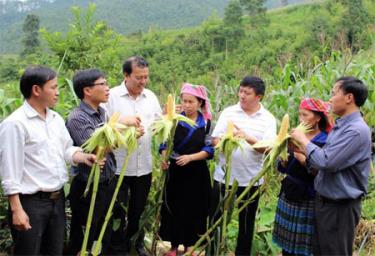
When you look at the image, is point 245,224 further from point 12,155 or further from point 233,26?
point 233,26


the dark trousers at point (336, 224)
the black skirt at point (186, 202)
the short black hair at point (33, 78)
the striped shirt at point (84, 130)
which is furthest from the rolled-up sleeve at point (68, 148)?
the dark trousers at point (336, 224)

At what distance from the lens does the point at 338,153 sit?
2750 millimetres

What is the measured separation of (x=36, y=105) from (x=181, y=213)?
1534mm

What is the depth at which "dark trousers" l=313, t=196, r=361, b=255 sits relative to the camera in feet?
9.58

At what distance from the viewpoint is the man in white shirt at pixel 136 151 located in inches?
136

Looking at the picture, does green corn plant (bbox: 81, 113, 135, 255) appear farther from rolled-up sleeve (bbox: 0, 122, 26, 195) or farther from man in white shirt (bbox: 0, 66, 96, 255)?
rolled-up sleeve (bbox: 0, 122, 26, 195)

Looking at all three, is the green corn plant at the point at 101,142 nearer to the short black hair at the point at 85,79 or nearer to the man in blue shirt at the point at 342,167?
the short black hair at the point at 85,79

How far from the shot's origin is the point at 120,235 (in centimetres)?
371

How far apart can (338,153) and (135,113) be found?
150 centimetres

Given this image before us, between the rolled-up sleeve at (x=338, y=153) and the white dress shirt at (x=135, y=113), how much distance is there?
1.27 meters

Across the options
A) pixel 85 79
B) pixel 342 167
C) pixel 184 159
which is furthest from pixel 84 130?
pixel 342 167

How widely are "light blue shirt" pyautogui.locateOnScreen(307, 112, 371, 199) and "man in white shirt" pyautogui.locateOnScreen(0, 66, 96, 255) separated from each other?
4.44ft

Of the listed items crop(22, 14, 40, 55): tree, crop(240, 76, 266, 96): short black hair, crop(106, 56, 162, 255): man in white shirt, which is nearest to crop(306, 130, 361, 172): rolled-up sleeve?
crop(240, 76, 266, 96): short black hair

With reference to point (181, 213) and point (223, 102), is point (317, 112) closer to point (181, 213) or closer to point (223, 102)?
point (181, 213)
